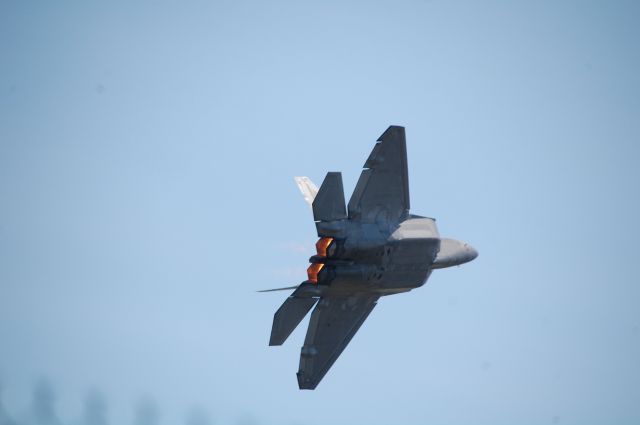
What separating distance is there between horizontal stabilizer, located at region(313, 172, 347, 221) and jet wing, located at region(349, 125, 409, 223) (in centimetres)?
103

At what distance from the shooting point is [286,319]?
47188mm

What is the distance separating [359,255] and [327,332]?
4.14m

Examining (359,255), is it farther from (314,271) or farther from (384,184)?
(384,184)

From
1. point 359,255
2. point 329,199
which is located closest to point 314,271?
point 359,255

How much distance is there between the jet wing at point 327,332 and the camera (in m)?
48.9

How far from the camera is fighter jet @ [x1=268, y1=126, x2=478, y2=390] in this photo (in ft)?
151

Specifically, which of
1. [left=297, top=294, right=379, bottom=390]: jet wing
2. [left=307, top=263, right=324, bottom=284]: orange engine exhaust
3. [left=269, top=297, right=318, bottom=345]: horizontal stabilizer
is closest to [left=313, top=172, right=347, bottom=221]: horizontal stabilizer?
[left=307, top=263, right=324, bottom=284]: orange engine exhaust

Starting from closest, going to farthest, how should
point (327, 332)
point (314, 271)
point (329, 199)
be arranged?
point (329, 199) → point (314, 271) → point (327, 332)

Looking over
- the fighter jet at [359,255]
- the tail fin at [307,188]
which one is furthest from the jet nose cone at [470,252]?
the tail fin at [307,188]

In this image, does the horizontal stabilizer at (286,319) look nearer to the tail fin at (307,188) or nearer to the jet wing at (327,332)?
the jet wing at (327,332)

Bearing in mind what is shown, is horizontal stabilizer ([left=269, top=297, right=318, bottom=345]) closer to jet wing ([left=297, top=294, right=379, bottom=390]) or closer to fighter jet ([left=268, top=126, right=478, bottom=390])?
fighter jet ([left=268, top=126, right=478, bottom=390])

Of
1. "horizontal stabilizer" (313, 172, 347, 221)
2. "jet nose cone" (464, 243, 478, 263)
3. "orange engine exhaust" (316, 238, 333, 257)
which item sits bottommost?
"jet nose cone" (464, 243, 478, 263)

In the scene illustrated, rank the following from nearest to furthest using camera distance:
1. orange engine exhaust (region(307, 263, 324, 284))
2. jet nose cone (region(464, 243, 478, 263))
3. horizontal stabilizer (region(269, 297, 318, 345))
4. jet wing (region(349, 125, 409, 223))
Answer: orange engine exhaust (region(307, 263, 324, 284)), jet wing (region(349, 125, 409, 223)), horizontal stabilizer (region(269, 297, 318, 345)), jet nose cone (region(464, 243, 478, 263))

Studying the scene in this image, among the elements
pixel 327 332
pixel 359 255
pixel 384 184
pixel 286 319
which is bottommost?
pixel 327 332
